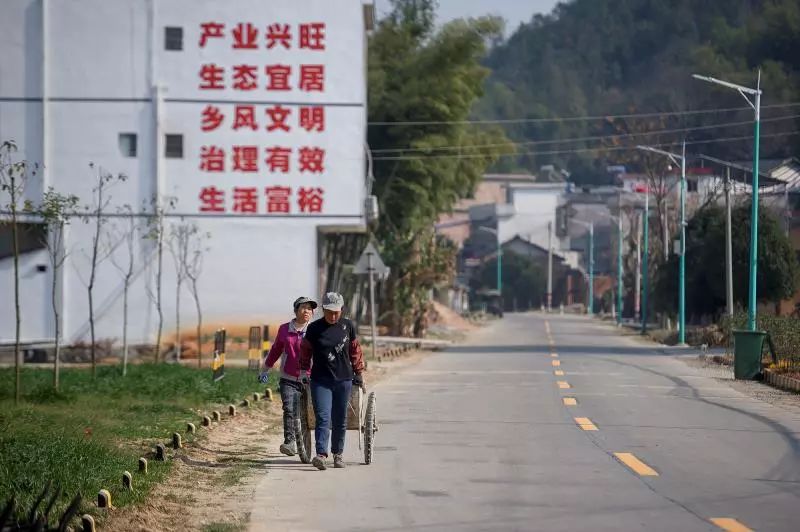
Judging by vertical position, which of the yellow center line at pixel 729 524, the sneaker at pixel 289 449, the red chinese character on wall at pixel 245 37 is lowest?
the yellow center line at pixel 729 524

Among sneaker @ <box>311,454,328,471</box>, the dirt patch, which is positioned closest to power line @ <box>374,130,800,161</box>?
the dirt patch

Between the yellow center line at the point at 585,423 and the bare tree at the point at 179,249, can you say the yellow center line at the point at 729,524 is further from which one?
the bare tree at the point at 179,249

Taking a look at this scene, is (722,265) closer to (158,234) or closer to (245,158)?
(245,158)

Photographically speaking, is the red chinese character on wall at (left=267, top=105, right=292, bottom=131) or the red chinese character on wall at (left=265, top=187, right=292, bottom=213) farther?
the red chinese character on wall at (left=265, top=187, right=292, bottom=213)

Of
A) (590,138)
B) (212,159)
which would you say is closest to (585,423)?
(212,159)

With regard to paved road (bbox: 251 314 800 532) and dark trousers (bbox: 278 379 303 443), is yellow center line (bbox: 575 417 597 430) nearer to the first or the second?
A: paved road (bbox: 251 314 800 532)

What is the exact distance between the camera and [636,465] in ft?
44.8

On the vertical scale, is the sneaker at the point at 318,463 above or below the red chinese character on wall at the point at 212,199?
below

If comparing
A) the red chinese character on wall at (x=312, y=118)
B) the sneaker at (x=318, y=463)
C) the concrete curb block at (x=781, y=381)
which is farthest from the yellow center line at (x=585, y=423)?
the red chinese character on wall at (x=312, y=118)

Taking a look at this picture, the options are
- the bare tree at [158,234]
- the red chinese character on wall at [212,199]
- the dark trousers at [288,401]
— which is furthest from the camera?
the red chinese character on wall at [212,199]

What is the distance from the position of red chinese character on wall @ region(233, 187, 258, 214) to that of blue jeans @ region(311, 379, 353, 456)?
88.5 ft

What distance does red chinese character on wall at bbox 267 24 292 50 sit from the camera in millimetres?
40469

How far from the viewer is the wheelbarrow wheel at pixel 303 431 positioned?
555 inches

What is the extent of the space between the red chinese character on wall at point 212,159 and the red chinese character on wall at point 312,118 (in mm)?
2545
